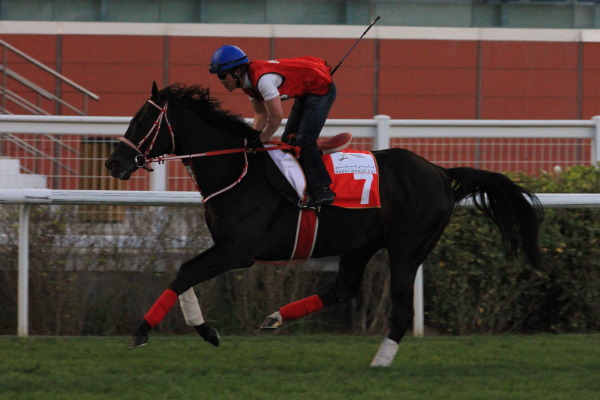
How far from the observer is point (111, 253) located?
Result: 6.31 m

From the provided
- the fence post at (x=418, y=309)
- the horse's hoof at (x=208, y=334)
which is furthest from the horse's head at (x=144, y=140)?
the fence post at (x=418, y=309)

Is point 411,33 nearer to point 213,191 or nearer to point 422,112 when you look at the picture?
point 422,112

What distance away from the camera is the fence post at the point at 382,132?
7070 millimetres

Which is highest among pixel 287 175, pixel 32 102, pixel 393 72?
pixel 393 72

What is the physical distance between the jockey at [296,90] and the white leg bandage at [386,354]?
866 millimetres

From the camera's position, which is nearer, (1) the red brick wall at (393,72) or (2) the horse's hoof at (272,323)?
(2) the horse's hoof at (272,323)

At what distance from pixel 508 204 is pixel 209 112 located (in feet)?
6.42

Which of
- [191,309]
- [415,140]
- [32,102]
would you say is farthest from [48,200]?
[32,102]

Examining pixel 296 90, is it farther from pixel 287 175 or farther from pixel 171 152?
pixel 171 152

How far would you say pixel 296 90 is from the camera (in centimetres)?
532

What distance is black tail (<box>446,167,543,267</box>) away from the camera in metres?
5.86

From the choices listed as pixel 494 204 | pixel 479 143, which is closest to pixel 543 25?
pixel 479 143

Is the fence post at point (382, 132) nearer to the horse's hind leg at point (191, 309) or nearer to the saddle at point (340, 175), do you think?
the saddle at point (340, 175)

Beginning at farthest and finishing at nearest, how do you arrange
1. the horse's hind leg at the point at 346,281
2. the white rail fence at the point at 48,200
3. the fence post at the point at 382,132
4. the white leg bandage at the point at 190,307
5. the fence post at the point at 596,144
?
the fence post at the point at 596,144 < the fence post at the point at 382,132 < the white rail fence at the point at 48,200 < the horse's hind leg at the point at 346,281 < the white leg bandage at the point at 190,307
